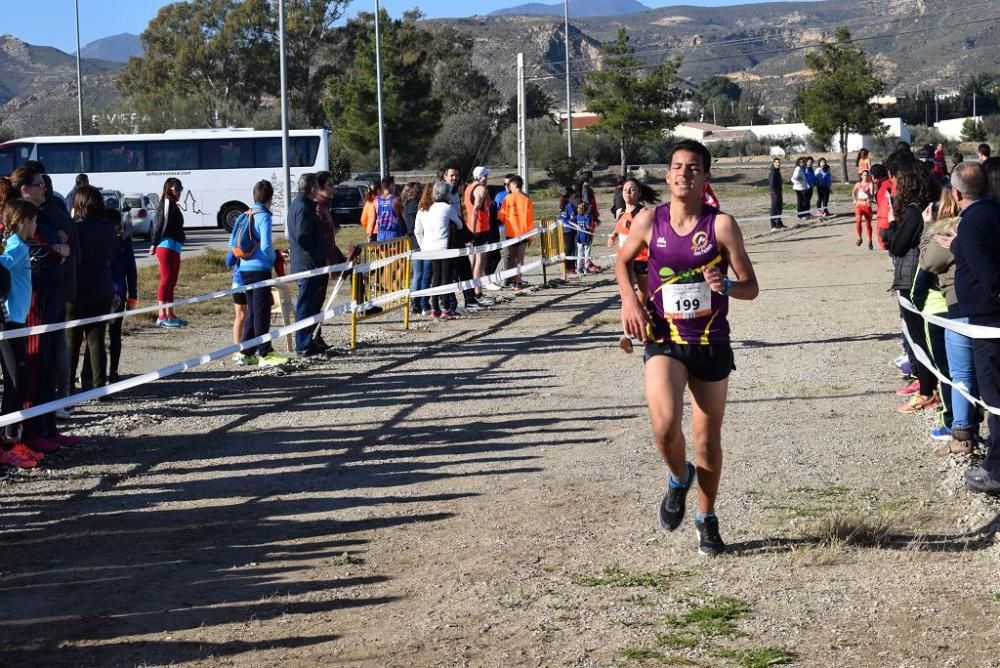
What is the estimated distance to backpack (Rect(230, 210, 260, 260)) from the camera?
1299 centimetres

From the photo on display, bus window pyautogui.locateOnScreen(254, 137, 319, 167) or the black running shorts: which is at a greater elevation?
bus window pyautogui.locateOnScreen(254, 137, 319, 167)

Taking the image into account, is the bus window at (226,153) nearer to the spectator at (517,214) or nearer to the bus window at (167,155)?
the bus window at (167,155)

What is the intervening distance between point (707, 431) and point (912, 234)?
12.5 ft

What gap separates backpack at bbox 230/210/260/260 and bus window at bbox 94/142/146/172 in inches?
1326

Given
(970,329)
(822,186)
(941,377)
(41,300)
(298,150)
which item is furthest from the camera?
(298,150)

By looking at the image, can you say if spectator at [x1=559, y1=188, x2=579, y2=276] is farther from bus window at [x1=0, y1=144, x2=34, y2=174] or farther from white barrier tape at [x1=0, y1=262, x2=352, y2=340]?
bus window at [x1=0, y1=144, x2=34, y2=174]

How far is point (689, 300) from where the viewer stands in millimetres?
6262

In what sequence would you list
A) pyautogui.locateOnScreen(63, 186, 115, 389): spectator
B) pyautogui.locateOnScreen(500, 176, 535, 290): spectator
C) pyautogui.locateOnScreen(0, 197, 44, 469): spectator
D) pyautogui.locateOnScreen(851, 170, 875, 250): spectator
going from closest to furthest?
pyautogui.locateOnScreen(0, 197, 44, 469): spectator < pyautogui.locateOnScreen(63, 186, 115, 389): spectator < pyautogui.locateOnScreen(500, 176, 535, 290): spectator < pyautogui.locateOnScreen(851, 170, 875, 250): spectator

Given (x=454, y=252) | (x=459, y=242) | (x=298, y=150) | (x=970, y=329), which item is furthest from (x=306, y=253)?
(x=298, y=150)

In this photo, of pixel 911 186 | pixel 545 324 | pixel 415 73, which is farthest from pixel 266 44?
pixel 911 186

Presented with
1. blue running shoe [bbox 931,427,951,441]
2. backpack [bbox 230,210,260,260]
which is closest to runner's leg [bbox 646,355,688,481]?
blue running shoe [bbox 931,427,951,441]

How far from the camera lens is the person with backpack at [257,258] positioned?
12969mm

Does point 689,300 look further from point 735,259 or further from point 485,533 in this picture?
point 485,533

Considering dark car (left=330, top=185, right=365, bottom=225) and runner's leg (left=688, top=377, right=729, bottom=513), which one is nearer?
runner's leg (left=688, top=377, right=729, bottom=513)
